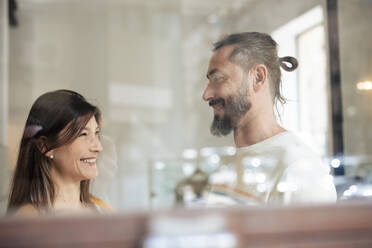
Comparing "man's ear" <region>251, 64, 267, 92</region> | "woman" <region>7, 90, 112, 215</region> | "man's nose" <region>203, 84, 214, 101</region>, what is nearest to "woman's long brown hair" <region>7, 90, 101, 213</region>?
"woman" <region>7, 90, 112, 215</region>

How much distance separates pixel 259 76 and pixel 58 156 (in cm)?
61

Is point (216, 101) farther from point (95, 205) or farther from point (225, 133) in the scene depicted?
point (95, 205)

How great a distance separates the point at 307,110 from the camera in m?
1.17

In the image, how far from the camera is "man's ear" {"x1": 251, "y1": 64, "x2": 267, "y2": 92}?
3.77 feet

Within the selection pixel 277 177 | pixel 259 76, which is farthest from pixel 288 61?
pixel 277 177

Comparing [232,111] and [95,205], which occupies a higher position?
[232,111]

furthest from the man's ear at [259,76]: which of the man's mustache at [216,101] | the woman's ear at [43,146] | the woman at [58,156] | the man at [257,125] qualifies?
the woman's ear at [43,146]

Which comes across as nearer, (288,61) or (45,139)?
(45,139)

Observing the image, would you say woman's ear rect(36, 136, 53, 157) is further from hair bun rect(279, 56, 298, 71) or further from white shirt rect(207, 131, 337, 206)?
hair bun rect(279, 56, 298, 71)

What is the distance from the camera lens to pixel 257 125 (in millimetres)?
1136

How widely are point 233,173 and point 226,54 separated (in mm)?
351

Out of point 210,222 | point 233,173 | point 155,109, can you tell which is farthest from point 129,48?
point 210,222

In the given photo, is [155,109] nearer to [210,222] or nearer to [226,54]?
[226,54]

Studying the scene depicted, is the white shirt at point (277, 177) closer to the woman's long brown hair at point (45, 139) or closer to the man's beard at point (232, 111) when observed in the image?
the man's beard at point (232, 111)
